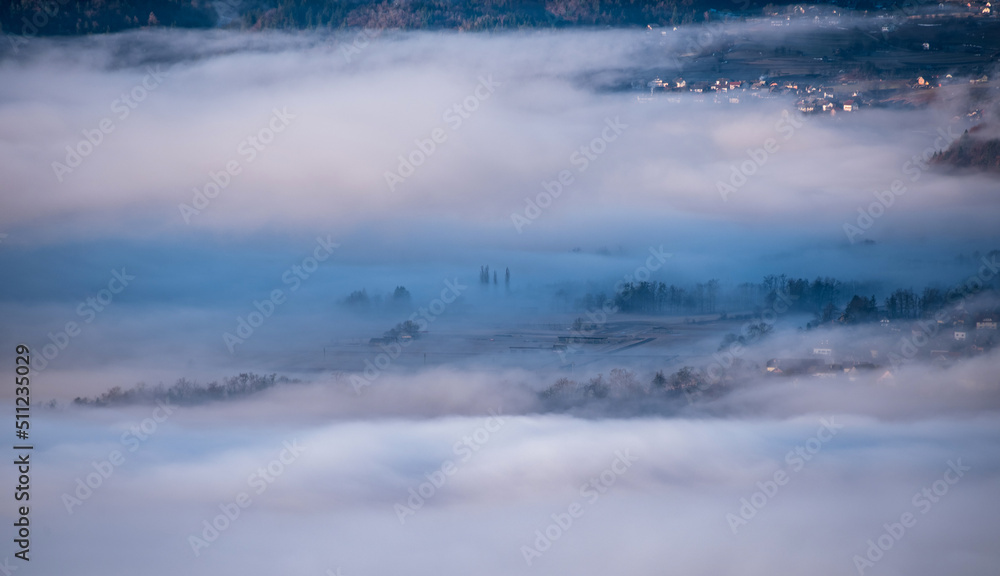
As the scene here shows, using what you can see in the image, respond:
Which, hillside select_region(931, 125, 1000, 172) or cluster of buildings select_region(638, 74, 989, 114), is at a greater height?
cluster of buildings select_region(638, 74, 989, 114)

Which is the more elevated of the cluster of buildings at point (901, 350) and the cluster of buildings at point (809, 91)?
the cluster of buildings at point (809, 91)

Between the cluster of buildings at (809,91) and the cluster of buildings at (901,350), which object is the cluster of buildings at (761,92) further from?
the cluster of buildings at (901,350)

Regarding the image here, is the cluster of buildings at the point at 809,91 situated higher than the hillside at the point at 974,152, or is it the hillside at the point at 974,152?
the cluster of buildings at the point at 809,91

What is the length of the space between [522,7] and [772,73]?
482 centimetres

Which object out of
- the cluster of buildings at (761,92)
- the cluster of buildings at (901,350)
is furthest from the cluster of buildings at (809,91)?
the cluster of buildings at (901,350)

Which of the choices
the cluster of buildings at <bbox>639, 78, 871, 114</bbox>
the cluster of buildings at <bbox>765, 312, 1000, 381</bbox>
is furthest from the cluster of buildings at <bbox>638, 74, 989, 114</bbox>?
the cluster of buildings at <bbox>765, 312, 1000, 381</bbox>

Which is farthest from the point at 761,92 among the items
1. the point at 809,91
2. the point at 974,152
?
the point at 974,152

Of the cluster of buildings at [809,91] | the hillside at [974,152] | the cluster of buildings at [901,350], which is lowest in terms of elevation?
the cluster of buildings at [901,350]

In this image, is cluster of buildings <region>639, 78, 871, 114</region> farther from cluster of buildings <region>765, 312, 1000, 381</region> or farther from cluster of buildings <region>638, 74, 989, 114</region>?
cluster of buildings <region>765, 312, 1000, 381</region>

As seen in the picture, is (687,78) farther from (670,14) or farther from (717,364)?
(717,364)

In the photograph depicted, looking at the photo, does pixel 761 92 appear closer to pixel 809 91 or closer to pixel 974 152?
pixel 809 91

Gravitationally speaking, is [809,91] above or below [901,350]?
above

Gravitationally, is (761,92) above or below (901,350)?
above

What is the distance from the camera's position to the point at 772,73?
15.9 m
